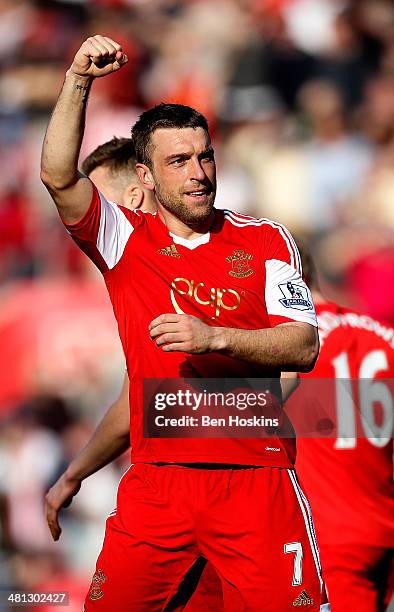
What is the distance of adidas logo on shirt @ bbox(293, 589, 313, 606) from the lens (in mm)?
4156

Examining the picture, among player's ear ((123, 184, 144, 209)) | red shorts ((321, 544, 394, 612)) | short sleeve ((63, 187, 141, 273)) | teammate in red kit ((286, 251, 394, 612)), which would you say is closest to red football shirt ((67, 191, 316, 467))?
short sleeve ((63, 187, 141, 273))

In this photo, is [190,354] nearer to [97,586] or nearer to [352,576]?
[97,586]

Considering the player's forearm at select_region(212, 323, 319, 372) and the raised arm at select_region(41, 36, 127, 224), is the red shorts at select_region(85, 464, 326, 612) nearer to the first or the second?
the player's forearm at select_region(212, 323, 319, 372)

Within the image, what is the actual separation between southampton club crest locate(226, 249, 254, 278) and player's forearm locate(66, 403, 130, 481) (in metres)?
0.98

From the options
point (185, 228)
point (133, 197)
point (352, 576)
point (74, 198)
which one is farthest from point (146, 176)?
point (352, 576)

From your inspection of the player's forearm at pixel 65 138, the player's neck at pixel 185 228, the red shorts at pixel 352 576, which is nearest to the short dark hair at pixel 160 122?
the player's neck at pixel 185 228

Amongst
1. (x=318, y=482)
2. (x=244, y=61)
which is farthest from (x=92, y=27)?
(x=318, y=482)

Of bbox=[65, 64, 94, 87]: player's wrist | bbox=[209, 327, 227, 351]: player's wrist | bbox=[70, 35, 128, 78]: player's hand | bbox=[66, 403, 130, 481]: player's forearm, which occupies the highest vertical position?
bbox=[70, 35, 128, 78]: player's hand

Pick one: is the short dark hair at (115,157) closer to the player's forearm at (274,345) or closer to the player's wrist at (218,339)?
the player's forearm at (274,345)

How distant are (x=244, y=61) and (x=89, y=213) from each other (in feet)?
27.5

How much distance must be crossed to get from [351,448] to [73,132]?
2330 millimetres

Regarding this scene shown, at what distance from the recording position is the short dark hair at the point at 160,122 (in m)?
4.55

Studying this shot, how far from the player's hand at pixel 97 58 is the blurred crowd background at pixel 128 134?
9.44 feet

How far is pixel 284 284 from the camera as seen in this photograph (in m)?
4.38
